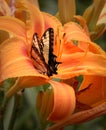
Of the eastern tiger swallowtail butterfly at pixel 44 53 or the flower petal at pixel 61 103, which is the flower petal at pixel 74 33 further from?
the flower petal at pixel 61 103

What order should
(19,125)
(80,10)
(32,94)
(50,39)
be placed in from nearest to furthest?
(50,39)
(32,94)
(19,125)
(80,10)

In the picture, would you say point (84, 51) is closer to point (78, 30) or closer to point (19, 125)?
point (78, 30)

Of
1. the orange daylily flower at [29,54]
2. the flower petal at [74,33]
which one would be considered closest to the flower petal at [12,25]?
the orange daylily flower at [29,54]

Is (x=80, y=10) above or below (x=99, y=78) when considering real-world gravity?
below

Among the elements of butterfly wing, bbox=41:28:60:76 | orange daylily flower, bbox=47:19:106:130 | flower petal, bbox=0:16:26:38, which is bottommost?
orange daylily flower, bbox=47:19:106:130

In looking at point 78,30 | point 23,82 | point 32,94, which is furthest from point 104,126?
point 23,82

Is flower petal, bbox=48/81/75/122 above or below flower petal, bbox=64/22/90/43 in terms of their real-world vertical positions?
below

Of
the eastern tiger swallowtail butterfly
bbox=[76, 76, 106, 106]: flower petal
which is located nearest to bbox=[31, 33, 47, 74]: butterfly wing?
the eastern tiger swallowtail butterfly

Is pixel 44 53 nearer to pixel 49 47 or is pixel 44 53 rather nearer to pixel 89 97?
pixel 49 47

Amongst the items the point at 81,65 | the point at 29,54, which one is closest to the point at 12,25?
the point at 29,54

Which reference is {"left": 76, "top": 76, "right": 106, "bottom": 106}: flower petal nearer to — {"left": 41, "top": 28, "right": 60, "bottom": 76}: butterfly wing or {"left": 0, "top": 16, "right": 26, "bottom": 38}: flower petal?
{"left": 41, "top": 28, "right": 60, "bottom": 76}: butterfly wing
